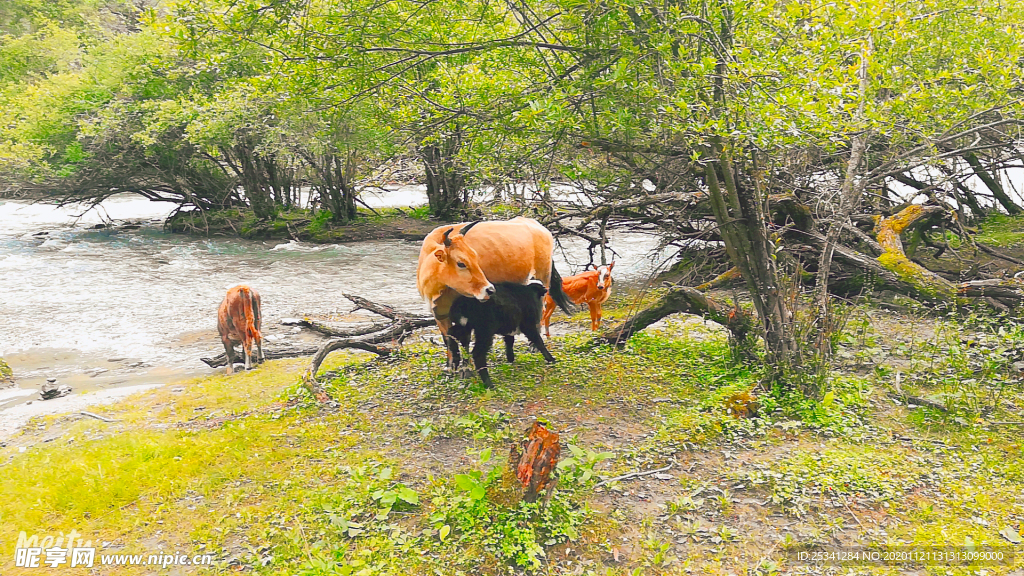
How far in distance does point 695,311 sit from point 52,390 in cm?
815

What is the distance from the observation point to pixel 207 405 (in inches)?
285

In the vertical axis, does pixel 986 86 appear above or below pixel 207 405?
above

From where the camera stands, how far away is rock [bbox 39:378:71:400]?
8234 mm

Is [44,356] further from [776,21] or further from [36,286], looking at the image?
[776,21]

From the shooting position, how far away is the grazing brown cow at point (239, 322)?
9.24m

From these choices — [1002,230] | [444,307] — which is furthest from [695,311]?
[1002,230]

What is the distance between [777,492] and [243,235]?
77.4ft

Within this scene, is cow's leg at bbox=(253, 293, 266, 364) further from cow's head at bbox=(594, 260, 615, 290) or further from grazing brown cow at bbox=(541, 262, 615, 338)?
cow's head at bbox=(594, 260, 615, 290)

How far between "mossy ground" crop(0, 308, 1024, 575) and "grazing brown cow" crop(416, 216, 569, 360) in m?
1.12

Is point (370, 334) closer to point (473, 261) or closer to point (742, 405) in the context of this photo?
point (473, 261)

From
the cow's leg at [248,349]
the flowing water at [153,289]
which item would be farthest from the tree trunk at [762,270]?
the cow's leg at [248,349]

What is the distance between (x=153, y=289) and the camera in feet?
52.4

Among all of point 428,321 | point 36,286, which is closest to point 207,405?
point 428,321

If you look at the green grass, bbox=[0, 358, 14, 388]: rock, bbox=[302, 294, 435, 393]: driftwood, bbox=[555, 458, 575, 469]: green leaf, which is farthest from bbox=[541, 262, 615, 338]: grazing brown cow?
the green grass
